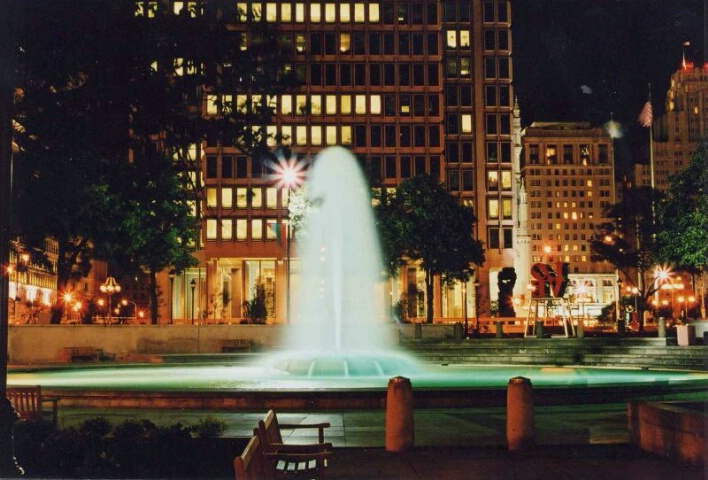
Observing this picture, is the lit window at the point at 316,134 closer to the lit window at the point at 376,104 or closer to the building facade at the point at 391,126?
the building facade at the point at 391,126

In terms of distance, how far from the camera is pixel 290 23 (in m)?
100

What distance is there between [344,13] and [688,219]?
61.3 metres

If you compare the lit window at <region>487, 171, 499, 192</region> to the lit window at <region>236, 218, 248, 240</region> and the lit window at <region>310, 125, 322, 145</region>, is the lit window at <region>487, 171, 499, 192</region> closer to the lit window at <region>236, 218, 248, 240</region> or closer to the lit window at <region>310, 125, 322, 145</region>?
the lit window at <region>310, 125, 322, 145</region>

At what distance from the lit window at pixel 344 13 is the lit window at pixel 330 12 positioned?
699 millimetres

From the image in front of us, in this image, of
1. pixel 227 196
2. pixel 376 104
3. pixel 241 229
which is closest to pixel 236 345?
pixel 241 229

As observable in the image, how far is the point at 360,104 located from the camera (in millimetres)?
99688

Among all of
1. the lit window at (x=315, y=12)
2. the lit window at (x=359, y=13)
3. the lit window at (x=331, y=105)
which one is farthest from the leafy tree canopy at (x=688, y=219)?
the lit window at (x=315, y=12)

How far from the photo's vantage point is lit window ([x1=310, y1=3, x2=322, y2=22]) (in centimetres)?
10081

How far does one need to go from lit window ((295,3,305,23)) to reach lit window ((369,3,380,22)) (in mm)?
7731

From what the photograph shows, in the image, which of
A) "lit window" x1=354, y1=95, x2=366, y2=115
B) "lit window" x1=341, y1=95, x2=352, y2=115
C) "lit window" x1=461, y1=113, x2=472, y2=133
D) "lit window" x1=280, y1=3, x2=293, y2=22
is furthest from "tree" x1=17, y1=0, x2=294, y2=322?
"lit window" x1=461, y1=113, x2=472, y2=133

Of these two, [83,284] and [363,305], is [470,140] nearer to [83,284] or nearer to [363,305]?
[363,305]

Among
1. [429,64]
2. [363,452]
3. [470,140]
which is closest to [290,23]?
[429,64]

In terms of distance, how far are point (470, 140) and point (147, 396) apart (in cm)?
9154

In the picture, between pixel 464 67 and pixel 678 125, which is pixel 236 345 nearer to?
pixel 464 67
